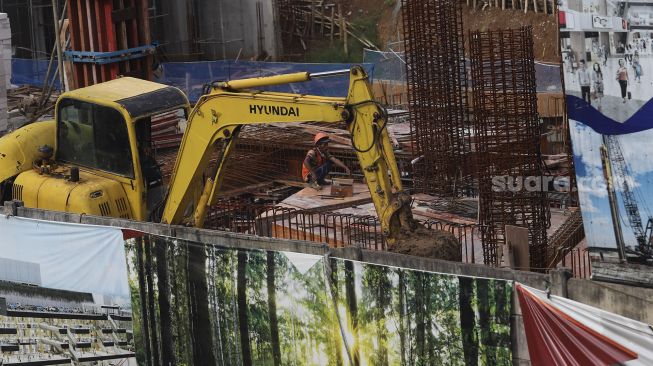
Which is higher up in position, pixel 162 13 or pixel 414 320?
pixel 162 13

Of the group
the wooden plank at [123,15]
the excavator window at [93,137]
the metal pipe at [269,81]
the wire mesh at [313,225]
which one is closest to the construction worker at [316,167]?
the wire mesh at [313,225]

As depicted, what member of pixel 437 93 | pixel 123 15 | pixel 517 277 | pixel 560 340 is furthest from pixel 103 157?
pixel 560 340

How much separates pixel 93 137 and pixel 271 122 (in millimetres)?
3058

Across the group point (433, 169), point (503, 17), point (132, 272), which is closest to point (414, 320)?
point (132, 272)

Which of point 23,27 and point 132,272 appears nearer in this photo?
point 132,272

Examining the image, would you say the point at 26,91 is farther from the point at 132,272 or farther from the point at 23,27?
the point at 132,272

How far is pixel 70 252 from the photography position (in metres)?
16.0

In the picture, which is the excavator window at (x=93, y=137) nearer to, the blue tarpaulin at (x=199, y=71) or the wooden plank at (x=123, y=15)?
the wooden plank at (x=123, y=15)

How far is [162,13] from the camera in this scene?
40.0 m

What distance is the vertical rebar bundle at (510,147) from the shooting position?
1845cm

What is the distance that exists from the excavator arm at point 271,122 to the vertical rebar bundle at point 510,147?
2.91m

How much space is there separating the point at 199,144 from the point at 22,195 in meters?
3.08

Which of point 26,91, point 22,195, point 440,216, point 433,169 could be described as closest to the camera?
point 22,195

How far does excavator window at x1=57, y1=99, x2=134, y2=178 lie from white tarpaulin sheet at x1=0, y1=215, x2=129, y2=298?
1.57 meters
